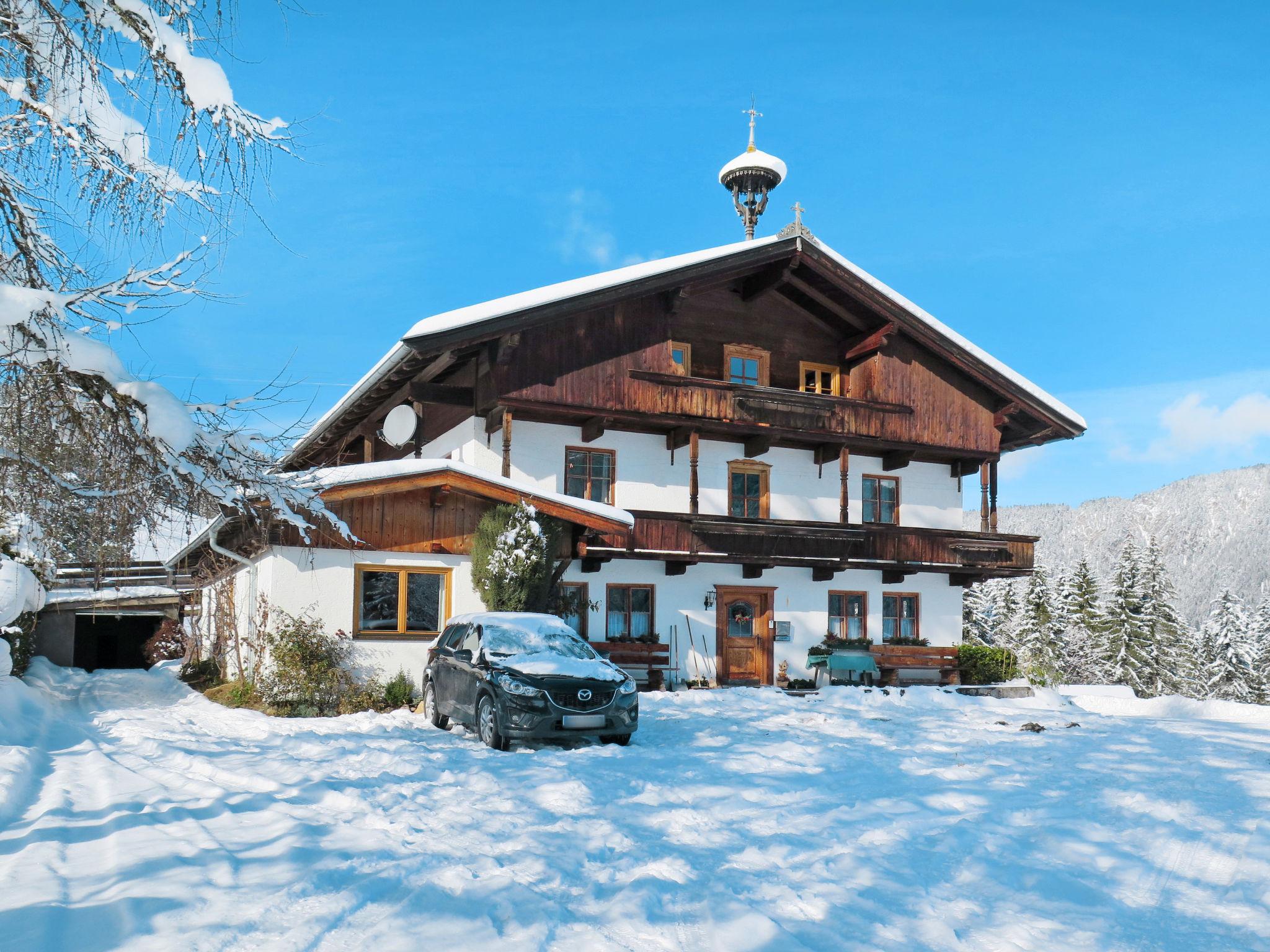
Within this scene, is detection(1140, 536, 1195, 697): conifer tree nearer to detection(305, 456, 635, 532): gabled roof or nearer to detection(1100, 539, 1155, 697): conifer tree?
detection(1100, 539, 1155, 697): conifer tree

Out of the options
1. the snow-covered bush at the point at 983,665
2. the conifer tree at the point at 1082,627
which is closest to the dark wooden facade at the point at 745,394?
the snow-covered bush at the point at 983,665

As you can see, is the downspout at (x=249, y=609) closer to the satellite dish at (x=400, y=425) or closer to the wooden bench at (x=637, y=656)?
the satellite dish at (x=400, y=425)

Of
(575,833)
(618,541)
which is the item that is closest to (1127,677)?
(618,541)

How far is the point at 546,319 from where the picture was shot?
20.8 meters

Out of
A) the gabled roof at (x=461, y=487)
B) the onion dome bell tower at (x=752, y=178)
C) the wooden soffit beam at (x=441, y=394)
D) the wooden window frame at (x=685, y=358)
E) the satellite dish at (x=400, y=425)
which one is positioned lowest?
the gabled roof at (x=461, y=487)

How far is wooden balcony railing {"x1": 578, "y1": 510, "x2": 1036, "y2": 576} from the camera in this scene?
70.3 ft

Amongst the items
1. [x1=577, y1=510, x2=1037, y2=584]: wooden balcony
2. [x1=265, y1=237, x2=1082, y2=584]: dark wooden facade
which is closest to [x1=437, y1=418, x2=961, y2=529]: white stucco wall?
[x1=265, y1=237, x2=1082, y2=584]: dark wooden facade

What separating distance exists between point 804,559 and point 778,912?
58.1 feet

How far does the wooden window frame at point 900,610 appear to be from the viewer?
82.7 ft

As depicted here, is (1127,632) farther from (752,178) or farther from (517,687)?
(517,687)

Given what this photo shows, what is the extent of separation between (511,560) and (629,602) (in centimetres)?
600

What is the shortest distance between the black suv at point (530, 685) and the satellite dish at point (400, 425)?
379 inches

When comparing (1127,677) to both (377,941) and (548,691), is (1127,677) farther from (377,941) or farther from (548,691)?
(377,941)

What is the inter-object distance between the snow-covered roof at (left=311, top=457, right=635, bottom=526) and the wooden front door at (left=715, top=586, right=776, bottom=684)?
17.8 feet
